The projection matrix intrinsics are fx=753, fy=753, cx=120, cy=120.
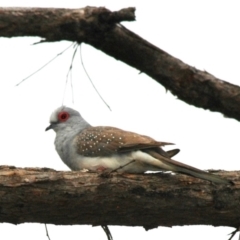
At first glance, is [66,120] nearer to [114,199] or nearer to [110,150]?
[110,150]

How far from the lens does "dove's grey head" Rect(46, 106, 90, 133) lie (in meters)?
6.91

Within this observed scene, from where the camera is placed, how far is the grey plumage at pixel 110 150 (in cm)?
548

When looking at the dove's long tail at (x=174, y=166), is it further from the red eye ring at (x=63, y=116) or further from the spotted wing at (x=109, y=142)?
the red eye ring at (x=63, y=116)

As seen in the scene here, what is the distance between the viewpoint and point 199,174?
5125 mm

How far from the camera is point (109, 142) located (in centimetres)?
598

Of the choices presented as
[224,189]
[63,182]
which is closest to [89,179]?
[63,182]

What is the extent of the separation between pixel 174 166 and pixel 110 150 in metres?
0.75

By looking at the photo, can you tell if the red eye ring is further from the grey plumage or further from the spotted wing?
the spotted wing

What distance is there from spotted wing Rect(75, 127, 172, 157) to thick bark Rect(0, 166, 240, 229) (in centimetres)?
52

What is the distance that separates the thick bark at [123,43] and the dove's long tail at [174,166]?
434mm

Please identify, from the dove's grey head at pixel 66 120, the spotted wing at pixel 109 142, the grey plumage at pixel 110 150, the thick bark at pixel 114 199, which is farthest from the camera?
the dove's grey head at pixel 66 120

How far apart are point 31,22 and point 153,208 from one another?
4.87 feet

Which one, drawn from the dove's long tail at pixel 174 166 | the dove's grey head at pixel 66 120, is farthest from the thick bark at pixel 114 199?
the dove's grey head at pixel 66 120

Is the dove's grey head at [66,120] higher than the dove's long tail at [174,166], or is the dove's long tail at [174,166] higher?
the dove's grey head at [66,120]
